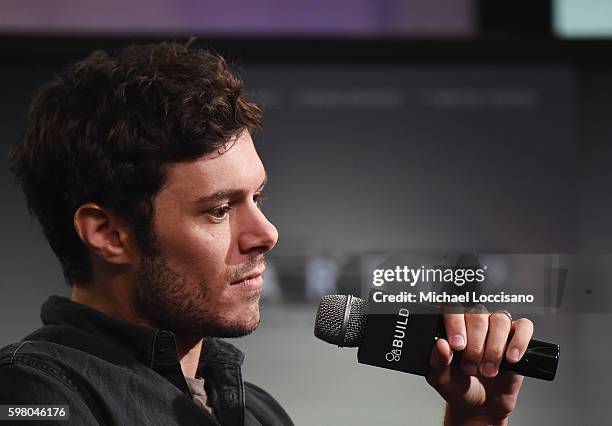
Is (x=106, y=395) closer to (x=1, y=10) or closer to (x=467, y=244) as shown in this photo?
(x=467, y=244)

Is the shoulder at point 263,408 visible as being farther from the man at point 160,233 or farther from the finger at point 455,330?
the finger at point 455,330

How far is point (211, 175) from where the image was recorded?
1347 mm

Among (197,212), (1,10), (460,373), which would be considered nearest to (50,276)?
(1,10)

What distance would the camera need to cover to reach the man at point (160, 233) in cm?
130

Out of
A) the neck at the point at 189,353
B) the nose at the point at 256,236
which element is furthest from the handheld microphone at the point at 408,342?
the neck at the point at 189,353

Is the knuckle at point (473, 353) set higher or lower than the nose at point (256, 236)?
lower

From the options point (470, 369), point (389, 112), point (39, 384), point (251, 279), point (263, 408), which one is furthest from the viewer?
point (389, 112)

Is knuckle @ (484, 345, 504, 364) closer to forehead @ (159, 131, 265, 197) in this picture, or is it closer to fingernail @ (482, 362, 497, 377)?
fingernail @ (482, 362, 497, 377)

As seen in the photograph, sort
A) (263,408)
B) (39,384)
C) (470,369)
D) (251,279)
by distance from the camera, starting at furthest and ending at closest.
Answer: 1. (263,408)
2. (251,279)
3. (470,369)
4. (39,384)

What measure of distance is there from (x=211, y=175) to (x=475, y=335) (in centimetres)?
45

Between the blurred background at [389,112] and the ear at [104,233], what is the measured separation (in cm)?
146

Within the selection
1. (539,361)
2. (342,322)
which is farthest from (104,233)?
(539,361)

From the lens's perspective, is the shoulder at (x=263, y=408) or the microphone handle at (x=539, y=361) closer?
the microphone handle at (x=539, y=361)

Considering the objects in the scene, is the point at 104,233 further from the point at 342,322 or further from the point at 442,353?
the point at 442,353
